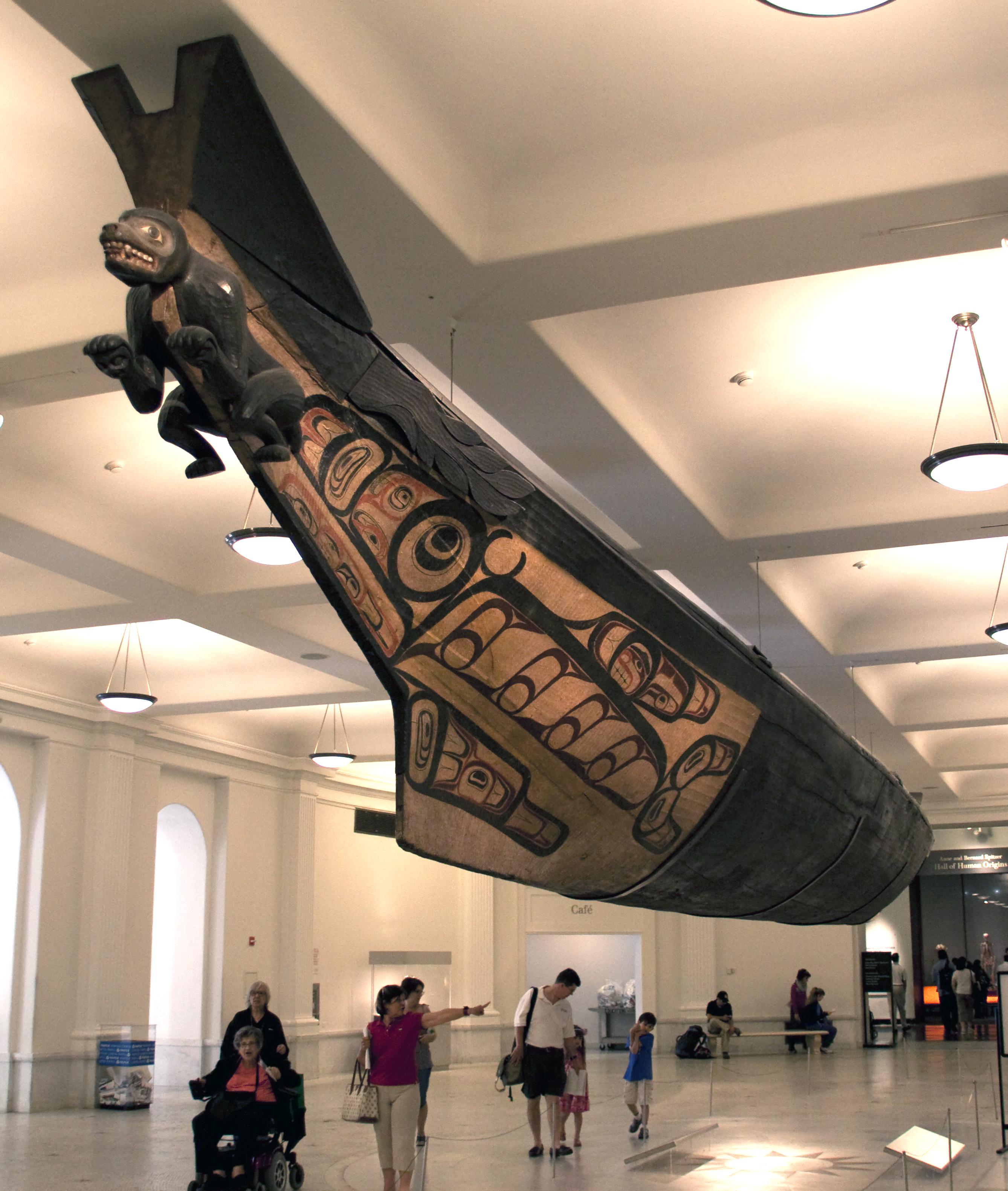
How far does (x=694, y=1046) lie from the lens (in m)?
18.5

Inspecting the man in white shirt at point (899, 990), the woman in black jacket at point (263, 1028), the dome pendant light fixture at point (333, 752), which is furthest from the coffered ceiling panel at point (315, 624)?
the man in white shirt at point (899, 990)

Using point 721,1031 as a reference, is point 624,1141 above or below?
above

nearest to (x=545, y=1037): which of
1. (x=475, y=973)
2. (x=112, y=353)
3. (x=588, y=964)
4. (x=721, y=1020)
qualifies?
(x=112, y=353)

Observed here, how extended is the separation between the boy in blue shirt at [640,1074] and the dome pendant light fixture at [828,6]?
7.86m

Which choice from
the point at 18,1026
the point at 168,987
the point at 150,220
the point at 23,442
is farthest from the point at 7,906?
the point at 150,220

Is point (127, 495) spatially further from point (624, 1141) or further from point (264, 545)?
point (624, 1141)

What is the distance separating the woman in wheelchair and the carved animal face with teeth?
16.9 ft

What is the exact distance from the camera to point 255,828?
1672 centimetres

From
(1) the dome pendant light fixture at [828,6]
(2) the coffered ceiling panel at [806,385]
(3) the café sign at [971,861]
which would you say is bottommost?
(3) the café sign at [971,861]

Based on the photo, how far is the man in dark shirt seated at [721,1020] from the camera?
18078 millimetres

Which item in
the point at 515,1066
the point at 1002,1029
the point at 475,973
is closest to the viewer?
the point at 515,1066

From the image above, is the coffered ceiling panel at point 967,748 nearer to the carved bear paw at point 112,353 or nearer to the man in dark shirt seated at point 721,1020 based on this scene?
the man in dark shirt seated at point 721,1020

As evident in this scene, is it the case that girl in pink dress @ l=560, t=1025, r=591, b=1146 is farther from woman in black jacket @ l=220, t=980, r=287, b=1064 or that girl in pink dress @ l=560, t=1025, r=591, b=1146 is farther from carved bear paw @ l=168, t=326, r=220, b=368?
carved bear paw @ l=168, t=326, r=220, b=368

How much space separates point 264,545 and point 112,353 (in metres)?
5.10
